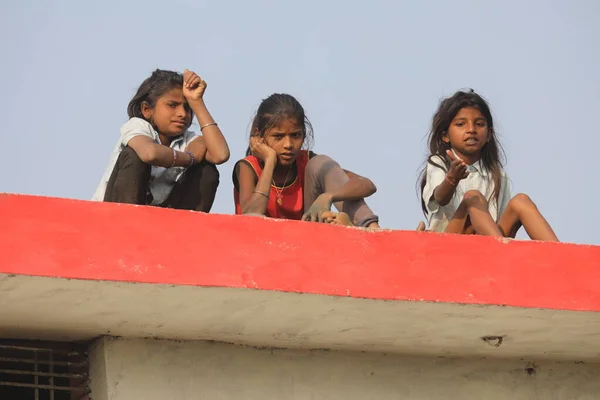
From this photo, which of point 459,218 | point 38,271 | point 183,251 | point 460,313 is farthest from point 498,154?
point 38,271

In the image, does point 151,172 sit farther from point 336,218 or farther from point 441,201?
point 441,201

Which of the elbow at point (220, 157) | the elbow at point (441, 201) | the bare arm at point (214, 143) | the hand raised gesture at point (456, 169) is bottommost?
the elbow at point (441, 201)

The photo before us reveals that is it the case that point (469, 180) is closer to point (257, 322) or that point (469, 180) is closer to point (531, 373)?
point (531, 373)

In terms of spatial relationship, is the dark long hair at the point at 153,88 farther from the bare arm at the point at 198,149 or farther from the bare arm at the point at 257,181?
the bare arm at the point at 257,181

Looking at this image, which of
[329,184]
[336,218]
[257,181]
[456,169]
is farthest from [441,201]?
[336,218]

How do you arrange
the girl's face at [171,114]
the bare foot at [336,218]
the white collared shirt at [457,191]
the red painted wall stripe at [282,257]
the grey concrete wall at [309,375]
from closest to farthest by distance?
the red painted wall stripe at [282,257] → the grey concrete wall at [309,375] → the bare foot at [336,218] → the girl's face at [171,114] → the white collared shirt at [457,191]

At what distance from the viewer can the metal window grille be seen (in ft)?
15.3

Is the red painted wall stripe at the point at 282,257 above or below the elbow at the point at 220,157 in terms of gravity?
→ below

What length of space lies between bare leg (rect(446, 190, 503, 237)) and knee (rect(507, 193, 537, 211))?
132 millimetres

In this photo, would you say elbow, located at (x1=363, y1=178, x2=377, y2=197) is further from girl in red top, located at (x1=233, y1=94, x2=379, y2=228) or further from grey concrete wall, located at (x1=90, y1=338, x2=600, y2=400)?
grey concrete wall, located at (x1=90, y1=338, x2=600, y2=400)

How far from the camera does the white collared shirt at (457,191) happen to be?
5.89 metres

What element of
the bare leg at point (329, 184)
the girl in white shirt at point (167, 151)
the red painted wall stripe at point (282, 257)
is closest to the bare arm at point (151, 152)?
the girl in white shirt at point (167, 151)

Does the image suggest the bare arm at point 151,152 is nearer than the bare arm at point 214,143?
Yes

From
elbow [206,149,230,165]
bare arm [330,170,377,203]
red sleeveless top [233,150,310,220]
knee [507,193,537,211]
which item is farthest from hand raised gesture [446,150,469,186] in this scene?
elbow [206,149,230,165]
